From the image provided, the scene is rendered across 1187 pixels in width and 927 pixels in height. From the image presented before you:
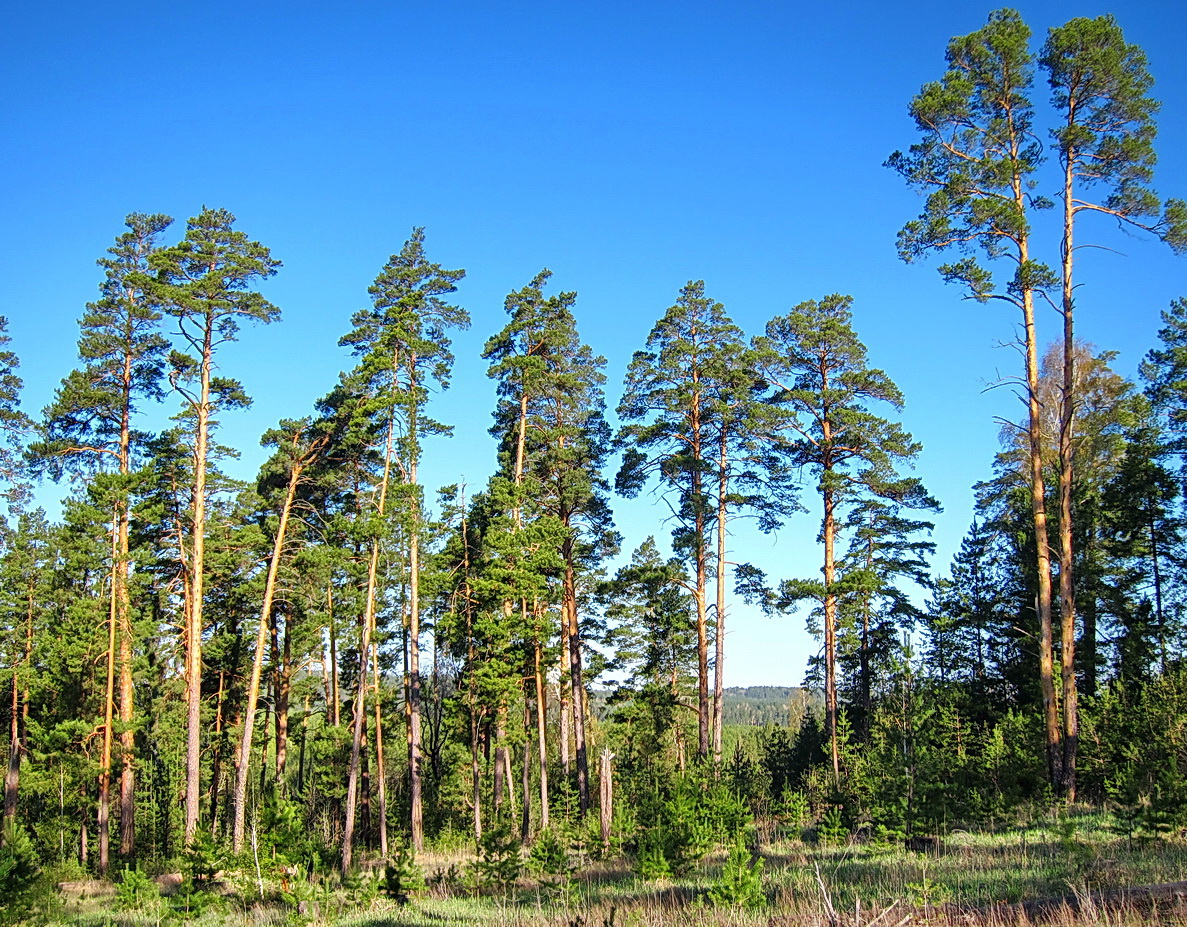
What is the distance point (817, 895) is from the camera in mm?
8984

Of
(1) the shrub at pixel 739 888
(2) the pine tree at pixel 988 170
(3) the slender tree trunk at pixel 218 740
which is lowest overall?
(3) the slender tree trunk at pixel 218 740

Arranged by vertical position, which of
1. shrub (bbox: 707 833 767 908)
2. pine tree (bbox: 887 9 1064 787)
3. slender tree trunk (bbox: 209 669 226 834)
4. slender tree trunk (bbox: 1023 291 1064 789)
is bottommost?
slender tree trunk (bbox: 209 669 226 834)

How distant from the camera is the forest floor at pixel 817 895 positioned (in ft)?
23.6

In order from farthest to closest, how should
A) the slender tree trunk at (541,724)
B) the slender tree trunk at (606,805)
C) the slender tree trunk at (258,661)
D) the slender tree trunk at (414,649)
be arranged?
the slender tree trunk at (541,724) → the slender tree trunk at (414,649) → the slender tree trunk at (258,661) → the slender tree trunk at (606,805)

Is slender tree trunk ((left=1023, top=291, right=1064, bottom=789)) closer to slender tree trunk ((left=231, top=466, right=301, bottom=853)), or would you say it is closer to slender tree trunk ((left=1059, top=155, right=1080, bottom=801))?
slender tree trunk ((left=1059, top=155, right=1080, bottom=801))

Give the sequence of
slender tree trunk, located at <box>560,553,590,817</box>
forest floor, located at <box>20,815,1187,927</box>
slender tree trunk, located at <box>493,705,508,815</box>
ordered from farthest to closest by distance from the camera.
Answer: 1. slender tree trunk, located at <box>493,705,508,815</box>
2. slender tree trunk, located at <box>560,553,590,817</box>
3. forest floor, located at <box>20,815,1187,927</box>

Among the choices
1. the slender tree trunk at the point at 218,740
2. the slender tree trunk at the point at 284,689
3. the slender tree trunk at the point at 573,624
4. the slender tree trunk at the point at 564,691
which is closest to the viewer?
the slender tree trunk at the point at 573,624

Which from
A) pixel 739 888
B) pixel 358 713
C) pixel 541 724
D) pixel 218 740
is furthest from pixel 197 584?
pixel 739 888

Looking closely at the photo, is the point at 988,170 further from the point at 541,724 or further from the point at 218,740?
the point at 218,740

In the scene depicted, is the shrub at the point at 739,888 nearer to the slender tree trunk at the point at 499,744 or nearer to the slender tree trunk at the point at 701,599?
the slender tree trunk at the point at 701,599

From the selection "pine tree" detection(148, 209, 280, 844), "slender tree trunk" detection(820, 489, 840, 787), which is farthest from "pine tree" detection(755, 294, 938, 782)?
"pine tree" detection(148, 209, 280, 844)

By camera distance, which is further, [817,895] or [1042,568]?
[1042,568]

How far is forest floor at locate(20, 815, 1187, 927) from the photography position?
719cm

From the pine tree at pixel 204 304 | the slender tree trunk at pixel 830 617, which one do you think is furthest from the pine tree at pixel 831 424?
the pine tree at pixel 204 304
